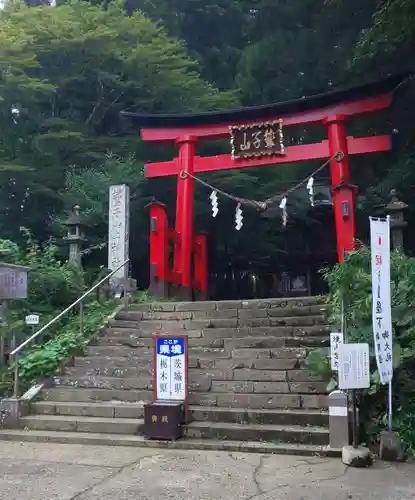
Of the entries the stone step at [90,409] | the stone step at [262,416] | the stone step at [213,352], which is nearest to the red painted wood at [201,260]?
the stone step at [213,352]

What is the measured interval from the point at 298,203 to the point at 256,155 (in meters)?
3.25

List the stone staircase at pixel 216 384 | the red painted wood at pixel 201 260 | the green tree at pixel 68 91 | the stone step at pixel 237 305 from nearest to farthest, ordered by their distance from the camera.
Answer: the stone staircase at pixel 216 384
the stone step at pixel 237 305
the green tree at pixel 68 91
the red painted wood at pixel 201 260

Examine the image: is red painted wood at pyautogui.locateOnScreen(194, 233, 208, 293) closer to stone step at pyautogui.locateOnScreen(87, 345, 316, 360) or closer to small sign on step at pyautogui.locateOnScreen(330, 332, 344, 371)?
stone step at pyautogui.locateOnScreen(87, 345, 316, 360)

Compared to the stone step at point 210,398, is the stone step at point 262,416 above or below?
below

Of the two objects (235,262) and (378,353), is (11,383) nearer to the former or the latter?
(378,353)

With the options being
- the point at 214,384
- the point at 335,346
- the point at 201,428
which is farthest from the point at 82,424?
the point at 335,346

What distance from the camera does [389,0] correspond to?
10.9 metres

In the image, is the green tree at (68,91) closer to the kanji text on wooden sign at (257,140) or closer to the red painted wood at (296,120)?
the red painted wood at (296,120)

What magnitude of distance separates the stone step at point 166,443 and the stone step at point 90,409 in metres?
0.47

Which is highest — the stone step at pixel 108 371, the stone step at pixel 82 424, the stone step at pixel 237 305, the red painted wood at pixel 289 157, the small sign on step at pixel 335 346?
Answer: the red painted wood at pixel 289 157

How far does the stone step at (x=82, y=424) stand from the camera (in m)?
7.32

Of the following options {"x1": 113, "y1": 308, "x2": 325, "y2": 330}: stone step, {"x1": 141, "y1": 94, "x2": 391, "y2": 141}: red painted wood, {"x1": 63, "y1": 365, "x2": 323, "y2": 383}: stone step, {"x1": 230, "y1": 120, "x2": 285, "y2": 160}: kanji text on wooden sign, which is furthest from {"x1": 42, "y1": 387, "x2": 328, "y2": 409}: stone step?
{"x1": 141, "y1": 94, "x2": 391, "y2": 141}: red painted wood

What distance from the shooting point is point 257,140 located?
13719 millimetres

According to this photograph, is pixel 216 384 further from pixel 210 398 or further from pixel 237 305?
pixel 237 305
